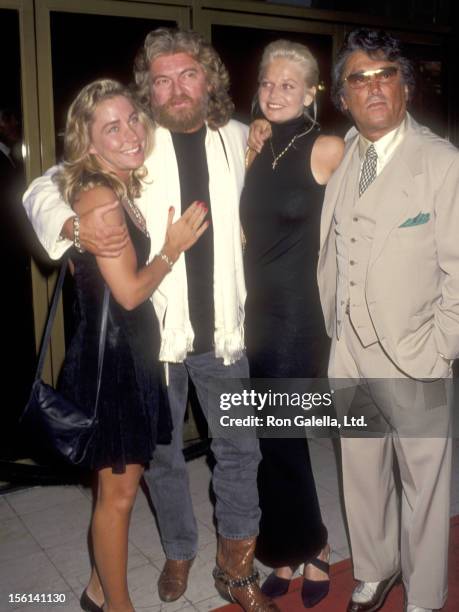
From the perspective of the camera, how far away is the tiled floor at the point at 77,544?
2.70 metres

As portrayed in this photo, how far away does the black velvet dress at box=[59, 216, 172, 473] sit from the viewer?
2.14m

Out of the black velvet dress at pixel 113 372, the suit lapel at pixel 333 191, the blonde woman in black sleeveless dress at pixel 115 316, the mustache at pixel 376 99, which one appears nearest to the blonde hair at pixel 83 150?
the blonde woman in black sleeveless dress at pixel 115 316

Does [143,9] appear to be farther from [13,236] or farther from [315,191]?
[315,191]

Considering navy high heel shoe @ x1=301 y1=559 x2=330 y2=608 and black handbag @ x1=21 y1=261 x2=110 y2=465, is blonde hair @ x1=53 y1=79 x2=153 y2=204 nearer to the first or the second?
black handbag @ x1=21 y1=261 x2=110 y2=465

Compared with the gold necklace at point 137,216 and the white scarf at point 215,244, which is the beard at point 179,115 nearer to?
the white scarf at point 215,244

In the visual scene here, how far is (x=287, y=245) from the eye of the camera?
96.2 inches

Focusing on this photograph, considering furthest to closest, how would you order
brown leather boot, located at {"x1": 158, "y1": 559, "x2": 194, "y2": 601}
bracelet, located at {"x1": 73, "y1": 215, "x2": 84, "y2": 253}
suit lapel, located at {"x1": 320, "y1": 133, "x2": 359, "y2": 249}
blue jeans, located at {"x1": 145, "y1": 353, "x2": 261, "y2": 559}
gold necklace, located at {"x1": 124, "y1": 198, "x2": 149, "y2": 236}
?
brown leather boot, located at {"x1": 158, "y1": 559, "x2": 194, "y2": 601}
blue jeans, located at {"x1": 145, "y1": 353, "x2": 261, "y2": 559}
suit lapel, located at {"x1": 320, "y1": 133, "x2": 359, "y2": 249}
gold necklace, located at {"x1": 124, "y1": 198, "x2": 149, "y2": 236}
bracelet, located at {"x1": 73, "y1": 215, "x2": 84, "y2": 253}

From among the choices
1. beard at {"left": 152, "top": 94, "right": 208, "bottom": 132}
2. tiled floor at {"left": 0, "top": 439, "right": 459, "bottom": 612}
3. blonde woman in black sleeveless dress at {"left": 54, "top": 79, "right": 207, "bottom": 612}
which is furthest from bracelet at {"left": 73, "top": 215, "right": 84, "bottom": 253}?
tiled floor at {"left": 0, "top": 439, "right": 459, "bottom": 612}

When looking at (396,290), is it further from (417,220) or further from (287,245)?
(287,245)

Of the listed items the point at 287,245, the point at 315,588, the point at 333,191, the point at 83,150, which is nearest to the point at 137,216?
Result: the point at 83,150

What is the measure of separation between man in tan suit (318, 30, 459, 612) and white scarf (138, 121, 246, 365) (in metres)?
0.33

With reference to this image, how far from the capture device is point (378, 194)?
86.9 inches

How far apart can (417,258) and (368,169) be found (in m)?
0.36

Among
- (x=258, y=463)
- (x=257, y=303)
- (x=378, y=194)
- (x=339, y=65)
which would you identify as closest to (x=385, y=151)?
(x=378, y=194)
